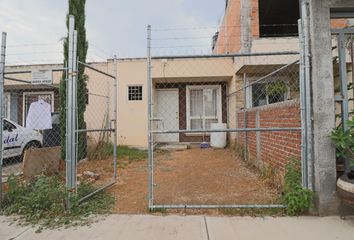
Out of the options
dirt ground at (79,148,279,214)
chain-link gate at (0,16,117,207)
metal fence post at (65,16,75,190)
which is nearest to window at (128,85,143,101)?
chain-link gate at (0,16,117,207)

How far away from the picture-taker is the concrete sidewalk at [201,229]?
10.1 feet

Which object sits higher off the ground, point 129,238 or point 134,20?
point 134,20

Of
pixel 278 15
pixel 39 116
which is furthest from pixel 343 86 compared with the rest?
pixel 278 15

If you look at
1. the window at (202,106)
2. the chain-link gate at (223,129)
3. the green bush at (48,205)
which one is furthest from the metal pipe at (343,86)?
the window at (202,106)

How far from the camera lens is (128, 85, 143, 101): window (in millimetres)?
11547

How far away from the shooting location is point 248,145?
7.75 metres

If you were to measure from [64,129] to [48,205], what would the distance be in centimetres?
395

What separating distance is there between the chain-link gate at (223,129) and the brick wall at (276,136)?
0.02m

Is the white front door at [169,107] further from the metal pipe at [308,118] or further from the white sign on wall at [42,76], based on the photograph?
the metal pipe at [308,118]

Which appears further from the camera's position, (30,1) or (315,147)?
(30,1)

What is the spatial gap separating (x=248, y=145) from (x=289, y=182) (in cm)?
397

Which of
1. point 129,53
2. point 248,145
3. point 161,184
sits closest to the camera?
point 161,184

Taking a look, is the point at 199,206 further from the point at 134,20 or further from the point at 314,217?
the point at 134,20

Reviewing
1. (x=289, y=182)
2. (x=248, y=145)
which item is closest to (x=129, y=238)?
(x=289, y=182)
